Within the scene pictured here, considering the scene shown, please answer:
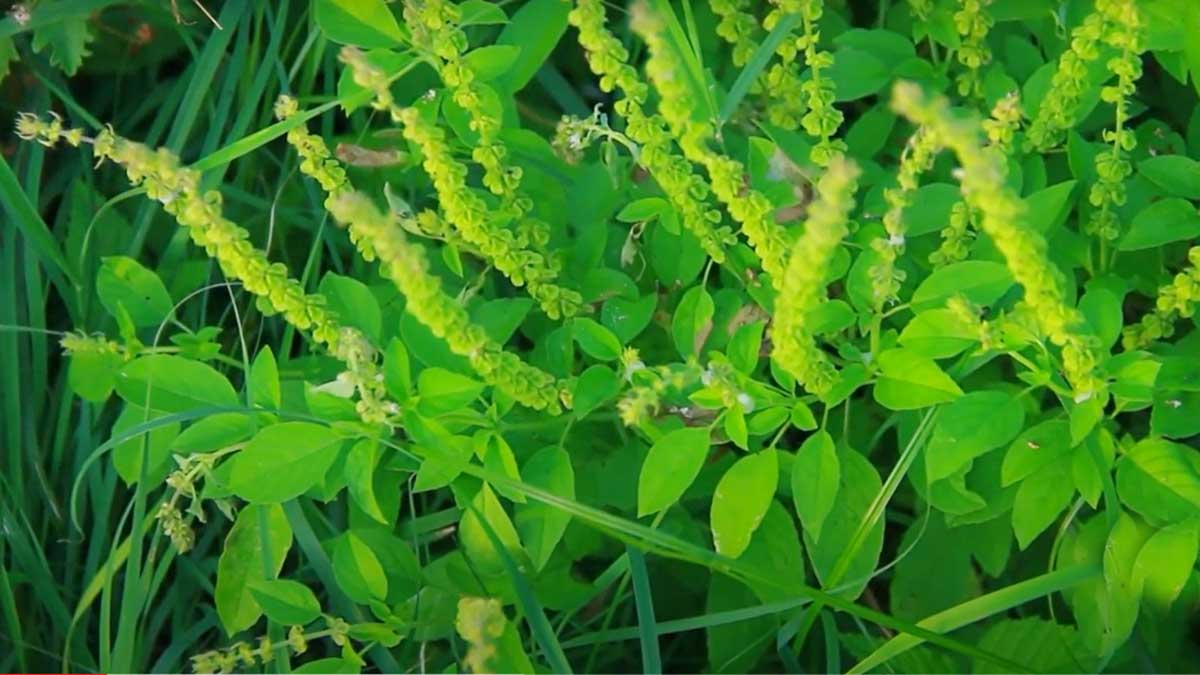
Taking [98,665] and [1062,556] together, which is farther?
[98,665]

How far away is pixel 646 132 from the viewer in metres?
1.19

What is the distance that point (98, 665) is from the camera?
1.63m

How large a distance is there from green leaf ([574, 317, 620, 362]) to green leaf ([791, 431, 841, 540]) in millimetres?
220

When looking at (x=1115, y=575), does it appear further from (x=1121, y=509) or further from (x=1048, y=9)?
(x=1048, y=9)

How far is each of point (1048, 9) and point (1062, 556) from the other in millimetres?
631

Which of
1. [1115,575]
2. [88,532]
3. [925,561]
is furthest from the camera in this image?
[88,532]

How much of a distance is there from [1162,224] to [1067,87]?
183mm

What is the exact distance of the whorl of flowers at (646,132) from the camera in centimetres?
111

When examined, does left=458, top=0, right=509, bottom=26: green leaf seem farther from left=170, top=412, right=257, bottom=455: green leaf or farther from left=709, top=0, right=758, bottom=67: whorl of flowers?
left=170, top=412, right=257, bottom=455: green leaf

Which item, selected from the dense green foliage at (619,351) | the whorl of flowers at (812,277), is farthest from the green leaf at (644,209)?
the whorl of flowers at (812,277)

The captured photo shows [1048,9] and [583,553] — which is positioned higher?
[1048,9]

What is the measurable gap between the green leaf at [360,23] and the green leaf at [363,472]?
0.44 metres

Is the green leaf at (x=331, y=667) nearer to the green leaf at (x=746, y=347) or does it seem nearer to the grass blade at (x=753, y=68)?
the green leaf at (x=746, y=347)

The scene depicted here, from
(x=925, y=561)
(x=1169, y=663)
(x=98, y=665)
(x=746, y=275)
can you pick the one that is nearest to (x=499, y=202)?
(x=746, y=275)
